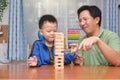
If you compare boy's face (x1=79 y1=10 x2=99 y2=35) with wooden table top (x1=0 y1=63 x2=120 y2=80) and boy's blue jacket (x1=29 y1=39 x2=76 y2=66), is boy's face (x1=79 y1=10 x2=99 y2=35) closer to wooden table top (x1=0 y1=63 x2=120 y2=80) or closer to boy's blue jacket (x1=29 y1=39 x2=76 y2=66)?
boy's blue jacket (x1=29 y1=39 x2=76 y2=66)

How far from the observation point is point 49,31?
1.57 m

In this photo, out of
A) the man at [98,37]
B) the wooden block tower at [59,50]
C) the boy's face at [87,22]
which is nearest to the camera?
the wooden block tower at [59,50]

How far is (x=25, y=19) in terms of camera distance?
15.5 ft

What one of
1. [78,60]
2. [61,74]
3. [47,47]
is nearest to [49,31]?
[47,47]

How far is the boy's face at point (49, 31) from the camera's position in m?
1.56

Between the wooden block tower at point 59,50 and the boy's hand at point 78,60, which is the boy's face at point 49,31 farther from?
the wooden block tower at point 59,50

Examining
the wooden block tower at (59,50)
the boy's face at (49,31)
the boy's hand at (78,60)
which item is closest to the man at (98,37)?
the boy's hand at (78,60)

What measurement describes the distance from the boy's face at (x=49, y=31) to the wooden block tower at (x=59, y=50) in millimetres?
290

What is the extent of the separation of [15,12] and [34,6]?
1.22 ft

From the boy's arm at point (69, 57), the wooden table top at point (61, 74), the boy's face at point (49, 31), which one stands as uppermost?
the boy's face at point (49, 31)

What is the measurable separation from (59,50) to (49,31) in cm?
35

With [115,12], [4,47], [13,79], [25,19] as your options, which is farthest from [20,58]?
[13,79]

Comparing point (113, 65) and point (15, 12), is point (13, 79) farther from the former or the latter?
point (15, 12)

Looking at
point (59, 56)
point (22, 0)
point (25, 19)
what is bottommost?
point (59, 56)
